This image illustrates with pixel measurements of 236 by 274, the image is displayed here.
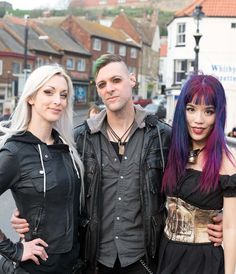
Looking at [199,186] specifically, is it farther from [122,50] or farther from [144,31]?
[144,31]

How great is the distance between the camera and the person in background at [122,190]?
3.01 m

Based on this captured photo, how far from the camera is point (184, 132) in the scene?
2.83 m

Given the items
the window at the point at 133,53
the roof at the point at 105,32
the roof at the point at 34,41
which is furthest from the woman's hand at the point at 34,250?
the window at the point at 133,53

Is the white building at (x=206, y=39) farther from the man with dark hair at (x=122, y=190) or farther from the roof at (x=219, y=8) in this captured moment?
the man with dark hair at (x=122, y=190)

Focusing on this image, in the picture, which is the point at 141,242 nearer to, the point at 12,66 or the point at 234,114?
the point at 234,114

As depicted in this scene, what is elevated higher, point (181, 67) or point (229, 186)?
point (181, 67)

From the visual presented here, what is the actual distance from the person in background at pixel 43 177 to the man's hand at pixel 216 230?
2.71 feet

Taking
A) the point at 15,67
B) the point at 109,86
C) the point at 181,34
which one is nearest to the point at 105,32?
the point at 15,67

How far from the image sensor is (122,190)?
3031 mm

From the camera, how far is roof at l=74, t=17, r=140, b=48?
53175 mm

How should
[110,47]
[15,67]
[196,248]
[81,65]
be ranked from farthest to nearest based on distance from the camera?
[110,47] → [81,65] → [15,67] → [196,248]

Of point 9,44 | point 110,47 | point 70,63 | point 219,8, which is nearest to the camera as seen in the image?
point 219,8

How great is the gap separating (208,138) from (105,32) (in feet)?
182

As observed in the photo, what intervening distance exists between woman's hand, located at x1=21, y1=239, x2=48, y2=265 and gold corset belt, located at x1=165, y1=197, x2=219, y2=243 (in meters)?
0.77
